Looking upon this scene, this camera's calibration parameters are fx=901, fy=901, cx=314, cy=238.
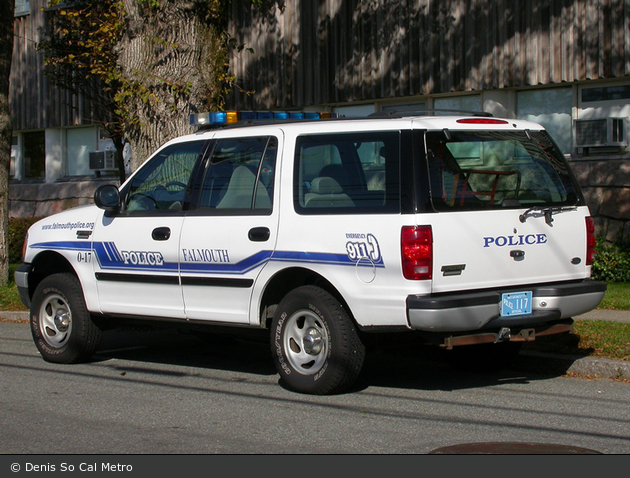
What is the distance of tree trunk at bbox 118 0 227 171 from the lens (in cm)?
1060

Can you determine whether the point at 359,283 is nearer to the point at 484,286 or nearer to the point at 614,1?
the point at 484,286

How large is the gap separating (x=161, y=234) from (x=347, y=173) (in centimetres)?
179

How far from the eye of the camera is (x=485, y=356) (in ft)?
24.8

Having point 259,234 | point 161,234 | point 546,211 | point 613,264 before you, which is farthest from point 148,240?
point 613,264

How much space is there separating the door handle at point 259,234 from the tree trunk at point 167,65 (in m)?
4.17

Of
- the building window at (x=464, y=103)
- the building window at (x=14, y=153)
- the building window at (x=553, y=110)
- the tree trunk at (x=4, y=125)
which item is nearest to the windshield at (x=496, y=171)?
the building window at (x=553, y=110)

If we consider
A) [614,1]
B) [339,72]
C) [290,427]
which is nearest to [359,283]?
[290,427]

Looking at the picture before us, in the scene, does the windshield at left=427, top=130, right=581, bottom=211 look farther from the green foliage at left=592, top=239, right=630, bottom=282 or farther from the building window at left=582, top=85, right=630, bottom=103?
the building window at left=582, top=85, right=630, bottom=103

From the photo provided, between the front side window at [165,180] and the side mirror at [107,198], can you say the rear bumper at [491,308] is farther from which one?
the side mirror at [107,198]

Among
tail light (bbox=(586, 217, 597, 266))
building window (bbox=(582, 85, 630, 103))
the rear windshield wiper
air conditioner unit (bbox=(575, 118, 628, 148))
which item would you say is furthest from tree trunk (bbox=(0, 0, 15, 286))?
tail light (bbox=(586, 217, 597, 266))

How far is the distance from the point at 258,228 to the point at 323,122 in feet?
3.12

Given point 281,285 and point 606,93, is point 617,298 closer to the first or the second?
point 606,93

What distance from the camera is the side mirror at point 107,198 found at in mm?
7746

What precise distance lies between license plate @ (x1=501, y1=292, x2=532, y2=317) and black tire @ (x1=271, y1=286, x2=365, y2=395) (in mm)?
1054
